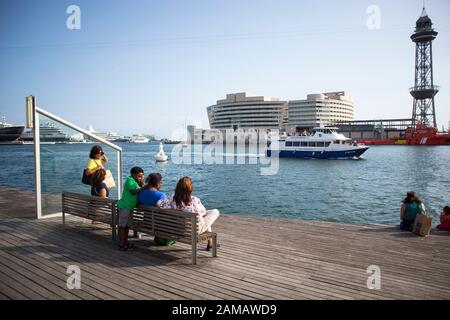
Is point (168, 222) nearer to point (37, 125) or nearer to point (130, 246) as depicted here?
point (130, 246)

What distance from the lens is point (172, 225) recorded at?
4.82 metres

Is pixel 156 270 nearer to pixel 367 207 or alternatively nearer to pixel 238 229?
pixel 238 229

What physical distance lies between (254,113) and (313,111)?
2813cm

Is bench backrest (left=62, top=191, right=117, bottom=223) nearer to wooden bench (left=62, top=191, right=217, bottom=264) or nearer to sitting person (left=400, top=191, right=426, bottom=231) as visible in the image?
wooden bench (left=62, top=191, right=217, bottom=264)

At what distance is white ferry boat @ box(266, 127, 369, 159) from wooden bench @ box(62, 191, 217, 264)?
52.2 metres

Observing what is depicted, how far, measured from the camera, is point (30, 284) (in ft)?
12.9

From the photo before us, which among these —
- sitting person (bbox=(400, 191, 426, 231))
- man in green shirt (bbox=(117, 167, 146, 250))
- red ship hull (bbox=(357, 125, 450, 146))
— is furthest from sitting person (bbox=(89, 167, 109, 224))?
red ship hull (bbox=(357, 125, 450, 146))

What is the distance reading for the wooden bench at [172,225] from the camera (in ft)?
15.2

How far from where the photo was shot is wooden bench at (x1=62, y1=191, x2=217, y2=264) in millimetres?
4656

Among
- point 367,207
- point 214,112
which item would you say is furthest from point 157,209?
point 214,112

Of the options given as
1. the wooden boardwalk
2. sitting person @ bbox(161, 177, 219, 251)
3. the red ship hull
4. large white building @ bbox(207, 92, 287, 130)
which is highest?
A: large white building @ bbox(207, 92, 287, 130)
